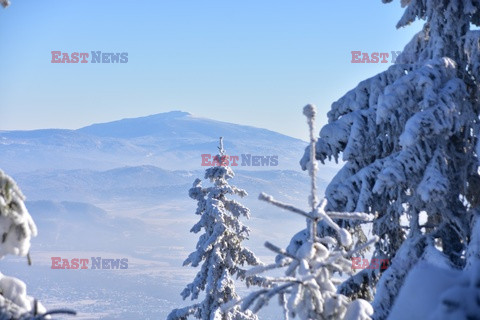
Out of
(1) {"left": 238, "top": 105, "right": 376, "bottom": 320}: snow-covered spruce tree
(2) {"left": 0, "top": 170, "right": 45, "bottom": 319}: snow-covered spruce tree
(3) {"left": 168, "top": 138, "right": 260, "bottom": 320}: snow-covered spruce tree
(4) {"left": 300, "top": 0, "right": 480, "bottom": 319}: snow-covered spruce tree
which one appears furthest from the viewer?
(3) {"left": 168, "top": 138, "right": 260, "bottom": 320}: snow-covered spruce tree

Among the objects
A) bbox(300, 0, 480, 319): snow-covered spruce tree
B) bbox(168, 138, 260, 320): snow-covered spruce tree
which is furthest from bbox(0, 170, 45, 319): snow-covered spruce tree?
bbox(168, 138, 260, 320): snow-covered spruce tree

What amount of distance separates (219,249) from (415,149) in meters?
13.6

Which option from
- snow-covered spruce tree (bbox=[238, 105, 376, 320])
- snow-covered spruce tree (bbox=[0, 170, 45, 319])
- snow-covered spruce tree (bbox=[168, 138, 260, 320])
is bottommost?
snow-covered spruce tree (bbox=[168, 138, 260, 320])

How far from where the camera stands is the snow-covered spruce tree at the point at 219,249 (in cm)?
2225

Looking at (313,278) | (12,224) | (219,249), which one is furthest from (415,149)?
(219,249)

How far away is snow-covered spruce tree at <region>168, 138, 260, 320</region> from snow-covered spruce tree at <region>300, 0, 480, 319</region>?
11192 millimetres

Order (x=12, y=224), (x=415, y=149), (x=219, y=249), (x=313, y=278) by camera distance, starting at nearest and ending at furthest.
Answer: (x=12, y=224) → (x=313, y=278) → (x=415, y=149) → (x=219, y=249)

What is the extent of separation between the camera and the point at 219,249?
22500 millimetres

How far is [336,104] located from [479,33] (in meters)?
2.59

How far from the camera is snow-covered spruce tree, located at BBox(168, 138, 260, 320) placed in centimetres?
2225

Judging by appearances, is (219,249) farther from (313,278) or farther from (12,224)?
(12,224)

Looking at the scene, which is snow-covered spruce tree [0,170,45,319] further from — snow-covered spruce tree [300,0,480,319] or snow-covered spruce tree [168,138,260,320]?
snow-covered spruce tree [168,138,260,320]

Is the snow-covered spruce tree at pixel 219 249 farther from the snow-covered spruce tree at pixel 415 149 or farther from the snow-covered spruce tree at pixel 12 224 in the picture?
the snow-covered spruce tree at pixel 12 224

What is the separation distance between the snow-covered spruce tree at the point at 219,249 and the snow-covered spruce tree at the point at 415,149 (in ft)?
36.7
